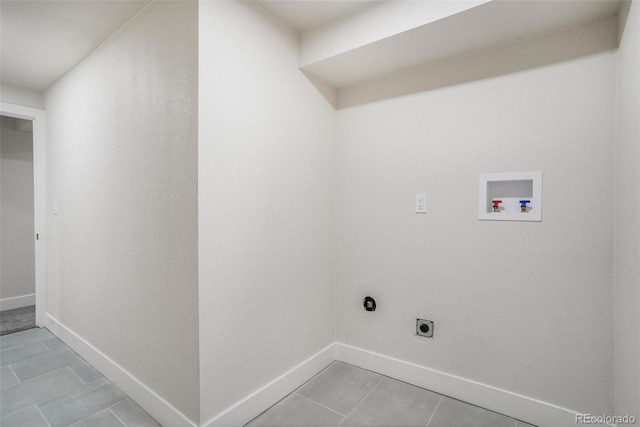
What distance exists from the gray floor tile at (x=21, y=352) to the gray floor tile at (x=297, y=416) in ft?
7.09

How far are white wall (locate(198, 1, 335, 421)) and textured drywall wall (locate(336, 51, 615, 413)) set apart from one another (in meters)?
0.32

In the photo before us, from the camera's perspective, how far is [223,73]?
5.40 feet

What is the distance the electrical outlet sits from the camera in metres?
2.08

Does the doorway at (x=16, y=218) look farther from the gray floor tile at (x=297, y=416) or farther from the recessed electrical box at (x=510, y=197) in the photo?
the recessed electrical box at (x=510, y=197)

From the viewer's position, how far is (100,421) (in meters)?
1.76

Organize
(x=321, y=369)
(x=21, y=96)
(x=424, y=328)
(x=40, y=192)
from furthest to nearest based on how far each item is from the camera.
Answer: (x=40, y=192) < (x=21, y=96) < (x=321, y=369) < (x=424, y=328)

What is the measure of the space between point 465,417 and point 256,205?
5.57ft

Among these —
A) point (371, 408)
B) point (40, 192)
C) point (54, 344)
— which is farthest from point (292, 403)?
point (40, 192)

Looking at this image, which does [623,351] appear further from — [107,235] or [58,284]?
[58,284]

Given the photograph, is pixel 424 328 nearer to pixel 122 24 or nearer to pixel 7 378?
pixel 122 24

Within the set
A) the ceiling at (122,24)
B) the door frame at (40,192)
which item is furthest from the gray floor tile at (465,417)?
the door frame at (40,192)

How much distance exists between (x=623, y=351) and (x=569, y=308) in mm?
281

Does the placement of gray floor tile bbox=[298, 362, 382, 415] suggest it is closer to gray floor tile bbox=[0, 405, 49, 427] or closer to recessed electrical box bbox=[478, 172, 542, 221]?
recessed electrical box bbox=[478, 172, 542, 221]

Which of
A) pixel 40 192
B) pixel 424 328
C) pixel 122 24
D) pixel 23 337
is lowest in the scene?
pixel 23 337
